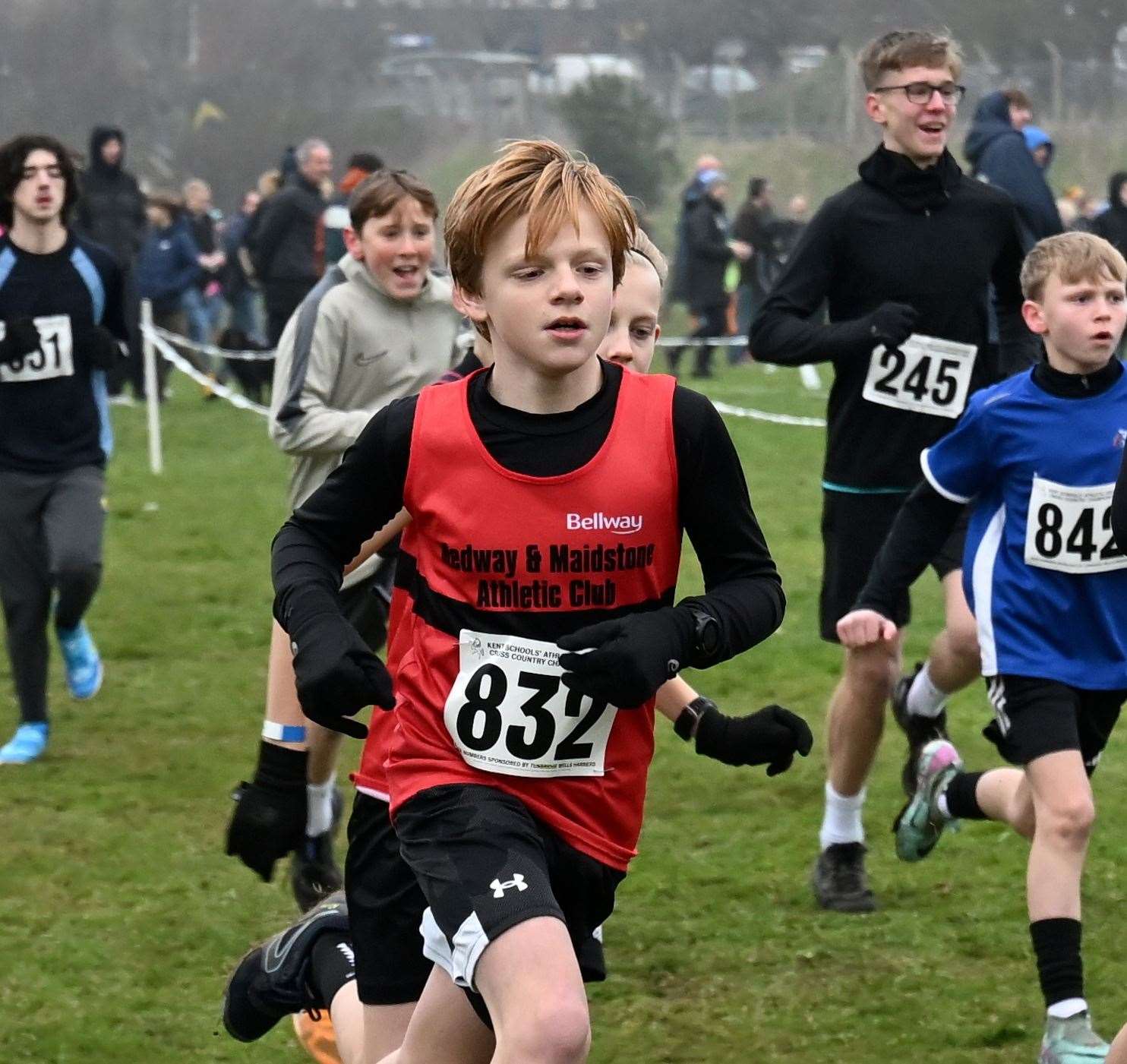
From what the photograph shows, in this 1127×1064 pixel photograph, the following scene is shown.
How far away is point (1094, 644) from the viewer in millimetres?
4910

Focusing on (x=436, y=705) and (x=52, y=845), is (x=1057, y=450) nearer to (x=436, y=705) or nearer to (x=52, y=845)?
(x=436, y=705)

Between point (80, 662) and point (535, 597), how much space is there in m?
5.62

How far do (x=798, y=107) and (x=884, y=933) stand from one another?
32830 mm

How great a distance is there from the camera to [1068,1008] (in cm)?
469

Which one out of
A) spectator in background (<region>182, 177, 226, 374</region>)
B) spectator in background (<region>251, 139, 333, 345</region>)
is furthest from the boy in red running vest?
spectator in background (<region>182, 177, 226, 374</region>)

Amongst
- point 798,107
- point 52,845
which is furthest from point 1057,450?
point 798,107

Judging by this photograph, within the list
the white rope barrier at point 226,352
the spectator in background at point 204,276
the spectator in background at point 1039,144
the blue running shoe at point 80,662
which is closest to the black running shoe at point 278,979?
the blue running shoe at point 80,662

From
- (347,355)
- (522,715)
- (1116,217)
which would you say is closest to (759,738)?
(522,715)

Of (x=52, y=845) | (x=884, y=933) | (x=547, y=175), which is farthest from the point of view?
(x=52, y=845)

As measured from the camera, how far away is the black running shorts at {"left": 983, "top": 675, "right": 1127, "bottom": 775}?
4.85 m

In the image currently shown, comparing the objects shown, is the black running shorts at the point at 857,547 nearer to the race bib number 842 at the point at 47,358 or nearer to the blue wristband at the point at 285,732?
the blue wristband at the point at 285,732

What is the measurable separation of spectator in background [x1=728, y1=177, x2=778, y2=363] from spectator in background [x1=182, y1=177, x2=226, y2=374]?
20.2 feet

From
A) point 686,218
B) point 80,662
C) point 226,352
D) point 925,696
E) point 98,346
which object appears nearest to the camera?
point 925,696

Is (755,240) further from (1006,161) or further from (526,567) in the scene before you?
(526,567)
